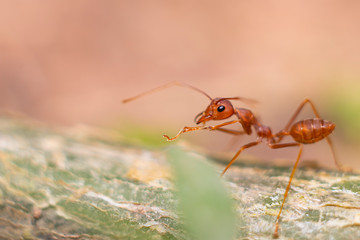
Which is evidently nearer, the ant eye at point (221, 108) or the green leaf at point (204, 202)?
the green leaf at point (204, 202)

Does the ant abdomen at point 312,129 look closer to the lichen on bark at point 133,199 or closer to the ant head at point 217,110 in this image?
the lichen on bark at point 133,199

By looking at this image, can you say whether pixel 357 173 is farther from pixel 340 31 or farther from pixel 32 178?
pixel 340 31

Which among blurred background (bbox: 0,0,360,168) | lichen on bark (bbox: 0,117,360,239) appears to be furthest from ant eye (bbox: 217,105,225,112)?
blurred background (bbox: 0,0,360,168)

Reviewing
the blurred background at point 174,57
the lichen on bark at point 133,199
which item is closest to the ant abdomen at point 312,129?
the lichen on bark at point 133,199

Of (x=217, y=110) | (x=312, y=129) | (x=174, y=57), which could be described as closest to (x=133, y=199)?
(x=217, y=110)

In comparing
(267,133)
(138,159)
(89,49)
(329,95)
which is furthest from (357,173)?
(89,49)

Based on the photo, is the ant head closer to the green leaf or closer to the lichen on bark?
the lichen on bark

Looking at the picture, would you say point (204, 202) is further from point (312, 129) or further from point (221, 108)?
point (312, 129)
